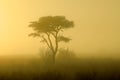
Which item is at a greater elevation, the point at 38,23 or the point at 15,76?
the point at 38,23

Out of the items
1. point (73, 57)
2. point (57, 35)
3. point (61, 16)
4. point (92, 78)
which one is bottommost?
point (92, 78)

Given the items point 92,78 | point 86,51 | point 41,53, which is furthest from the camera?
point 86,51

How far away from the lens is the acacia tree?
24631 millimetres

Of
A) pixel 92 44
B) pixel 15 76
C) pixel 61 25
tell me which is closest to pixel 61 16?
pixel 61 25

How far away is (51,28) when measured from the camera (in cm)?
2469

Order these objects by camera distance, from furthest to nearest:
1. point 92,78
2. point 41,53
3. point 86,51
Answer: point 86,51 < point 41,53 < point 92,78

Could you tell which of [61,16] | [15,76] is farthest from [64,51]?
[15,76]

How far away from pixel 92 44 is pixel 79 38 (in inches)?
52.4

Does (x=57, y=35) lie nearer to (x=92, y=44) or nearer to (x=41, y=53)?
(x=41, y=53)

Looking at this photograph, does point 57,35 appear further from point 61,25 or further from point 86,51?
point 86,51

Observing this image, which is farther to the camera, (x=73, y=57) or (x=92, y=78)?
(x=73, y=57)

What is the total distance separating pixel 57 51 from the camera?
24.5 meters

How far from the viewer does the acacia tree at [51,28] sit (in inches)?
970

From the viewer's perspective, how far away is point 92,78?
1343 cm
